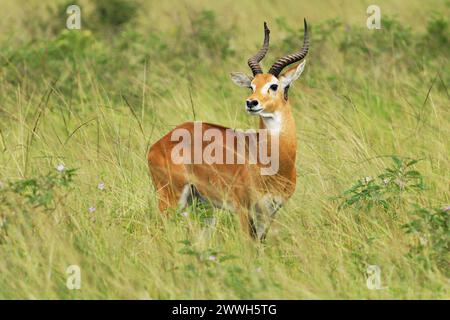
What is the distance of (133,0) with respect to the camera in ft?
50.5

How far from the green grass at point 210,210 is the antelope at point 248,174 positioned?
0.14 metres

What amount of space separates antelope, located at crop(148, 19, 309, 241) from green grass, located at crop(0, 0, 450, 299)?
0.44 ft

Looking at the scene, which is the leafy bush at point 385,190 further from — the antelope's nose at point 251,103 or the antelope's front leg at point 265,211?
the antelope's nose at point 251,103

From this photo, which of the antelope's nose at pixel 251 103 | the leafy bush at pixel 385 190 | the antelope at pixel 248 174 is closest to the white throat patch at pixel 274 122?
the antelope at pixel 248 174

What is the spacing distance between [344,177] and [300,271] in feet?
5.28

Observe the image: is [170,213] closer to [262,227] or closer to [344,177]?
[262,227]

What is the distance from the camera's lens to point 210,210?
7.23 meters

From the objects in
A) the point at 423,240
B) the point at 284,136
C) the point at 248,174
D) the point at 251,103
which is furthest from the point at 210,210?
the point at 423,240

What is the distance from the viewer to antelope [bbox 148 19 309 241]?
700cm

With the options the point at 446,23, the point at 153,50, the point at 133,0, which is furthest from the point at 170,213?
the point at 133,0

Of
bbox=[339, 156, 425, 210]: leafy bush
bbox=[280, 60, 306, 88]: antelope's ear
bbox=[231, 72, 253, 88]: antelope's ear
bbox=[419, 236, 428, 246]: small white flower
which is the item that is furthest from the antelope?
bbox=[419, 236, 428, 246]: small white flower

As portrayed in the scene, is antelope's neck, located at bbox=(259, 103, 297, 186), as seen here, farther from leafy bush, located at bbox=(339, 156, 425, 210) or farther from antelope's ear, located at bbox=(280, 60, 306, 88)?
leafy bush, located at bbox=(339, 156, 425, 210)

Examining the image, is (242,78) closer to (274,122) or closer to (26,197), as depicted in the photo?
(274,122)

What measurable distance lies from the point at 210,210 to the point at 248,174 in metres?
0.42
